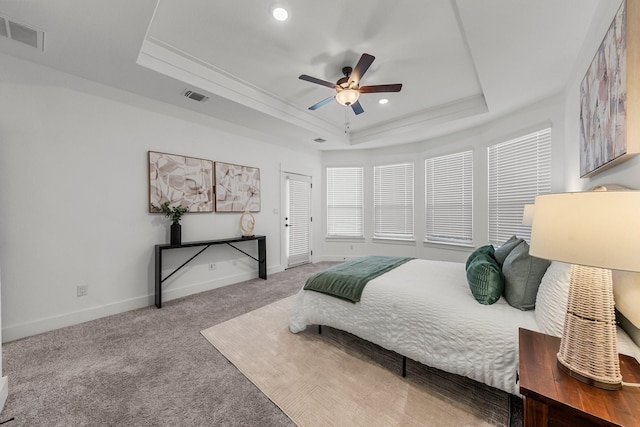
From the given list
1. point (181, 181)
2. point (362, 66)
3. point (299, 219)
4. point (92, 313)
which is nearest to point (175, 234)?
point (181, 181)

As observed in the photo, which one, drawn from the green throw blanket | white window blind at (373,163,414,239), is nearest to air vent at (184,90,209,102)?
the green throw blanket

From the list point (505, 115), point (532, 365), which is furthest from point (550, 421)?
point (505, 115)

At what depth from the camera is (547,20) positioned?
192 centimetres

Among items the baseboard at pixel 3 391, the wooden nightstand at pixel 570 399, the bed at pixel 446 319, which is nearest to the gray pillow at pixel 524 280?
the bed at pixel 446 319

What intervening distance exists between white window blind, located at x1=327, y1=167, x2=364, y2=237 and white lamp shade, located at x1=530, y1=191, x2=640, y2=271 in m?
4.96

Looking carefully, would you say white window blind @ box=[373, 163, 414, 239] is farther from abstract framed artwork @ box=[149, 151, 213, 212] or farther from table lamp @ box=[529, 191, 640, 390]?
table lamp @ box=[529, 191, 640, 390]

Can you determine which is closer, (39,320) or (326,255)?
(39,320)

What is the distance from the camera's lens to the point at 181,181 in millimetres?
3443

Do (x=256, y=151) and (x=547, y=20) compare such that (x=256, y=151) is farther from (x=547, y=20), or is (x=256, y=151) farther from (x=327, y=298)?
(x=547, y=20)

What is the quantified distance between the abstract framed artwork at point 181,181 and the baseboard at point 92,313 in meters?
1.14

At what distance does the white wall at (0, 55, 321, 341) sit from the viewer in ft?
7.72

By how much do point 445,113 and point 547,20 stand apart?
1944 mm

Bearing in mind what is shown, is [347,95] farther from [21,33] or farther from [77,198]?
[77,198]

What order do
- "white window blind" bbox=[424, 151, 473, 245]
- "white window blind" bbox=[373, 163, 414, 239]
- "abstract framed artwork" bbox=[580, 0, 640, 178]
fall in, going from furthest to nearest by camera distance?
"white window blind" bbox=[373, 163, 414, 239] → "white window blind" bbox=[424, 151, 473, 245] → "abstract framed artwork" bbox=[580, 0, 640, 178]
